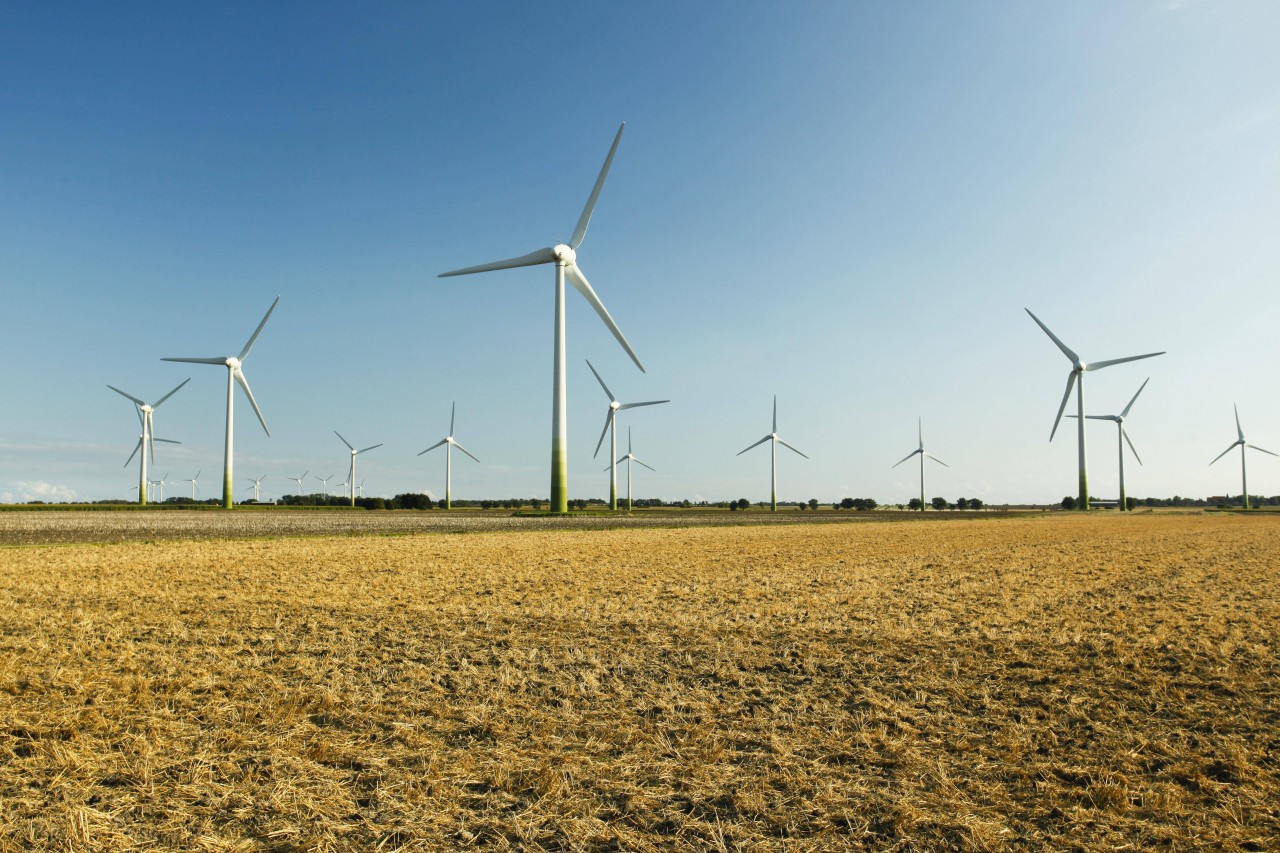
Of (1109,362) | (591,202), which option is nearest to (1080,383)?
(1109,362)

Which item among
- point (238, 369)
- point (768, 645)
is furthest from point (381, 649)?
point (238, 369)

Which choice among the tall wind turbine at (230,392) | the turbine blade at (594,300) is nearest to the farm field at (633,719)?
the turbine blade at (594,300)

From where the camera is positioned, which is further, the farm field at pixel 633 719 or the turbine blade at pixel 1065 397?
the turbine blade at pixel 1065 397

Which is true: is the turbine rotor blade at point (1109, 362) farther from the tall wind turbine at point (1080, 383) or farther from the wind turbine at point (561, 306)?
the wind turbine at point (561, 306)

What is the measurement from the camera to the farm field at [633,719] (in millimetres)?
5766

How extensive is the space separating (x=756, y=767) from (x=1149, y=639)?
9376 millimetres

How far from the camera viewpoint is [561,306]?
7212cm

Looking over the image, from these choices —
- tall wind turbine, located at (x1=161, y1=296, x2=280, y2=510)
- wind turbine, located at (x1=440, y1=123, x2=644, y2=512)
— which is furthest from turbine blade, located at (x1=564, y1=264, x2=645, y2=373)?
tall wind turbine, located at (x1=161, y1=296, x2=280, y2=510)

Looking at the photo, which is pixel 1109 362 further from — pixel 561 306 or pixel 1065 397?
pixel 561 306

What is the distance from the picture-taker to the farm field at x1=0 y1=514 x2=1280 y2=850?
577 centimetres

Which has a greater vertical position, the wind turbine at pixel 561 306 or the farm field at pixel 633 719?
the wind turbine at pixel 561 306

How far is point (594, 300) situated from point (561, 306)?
3.24 metres

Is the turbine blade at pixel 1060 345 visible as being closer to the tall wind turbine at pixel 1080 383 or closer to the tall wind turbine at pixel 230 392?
the tall wind turbine at pixel 1080 383

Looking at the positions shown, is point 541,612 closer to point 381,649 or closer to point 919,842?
point 381,649
